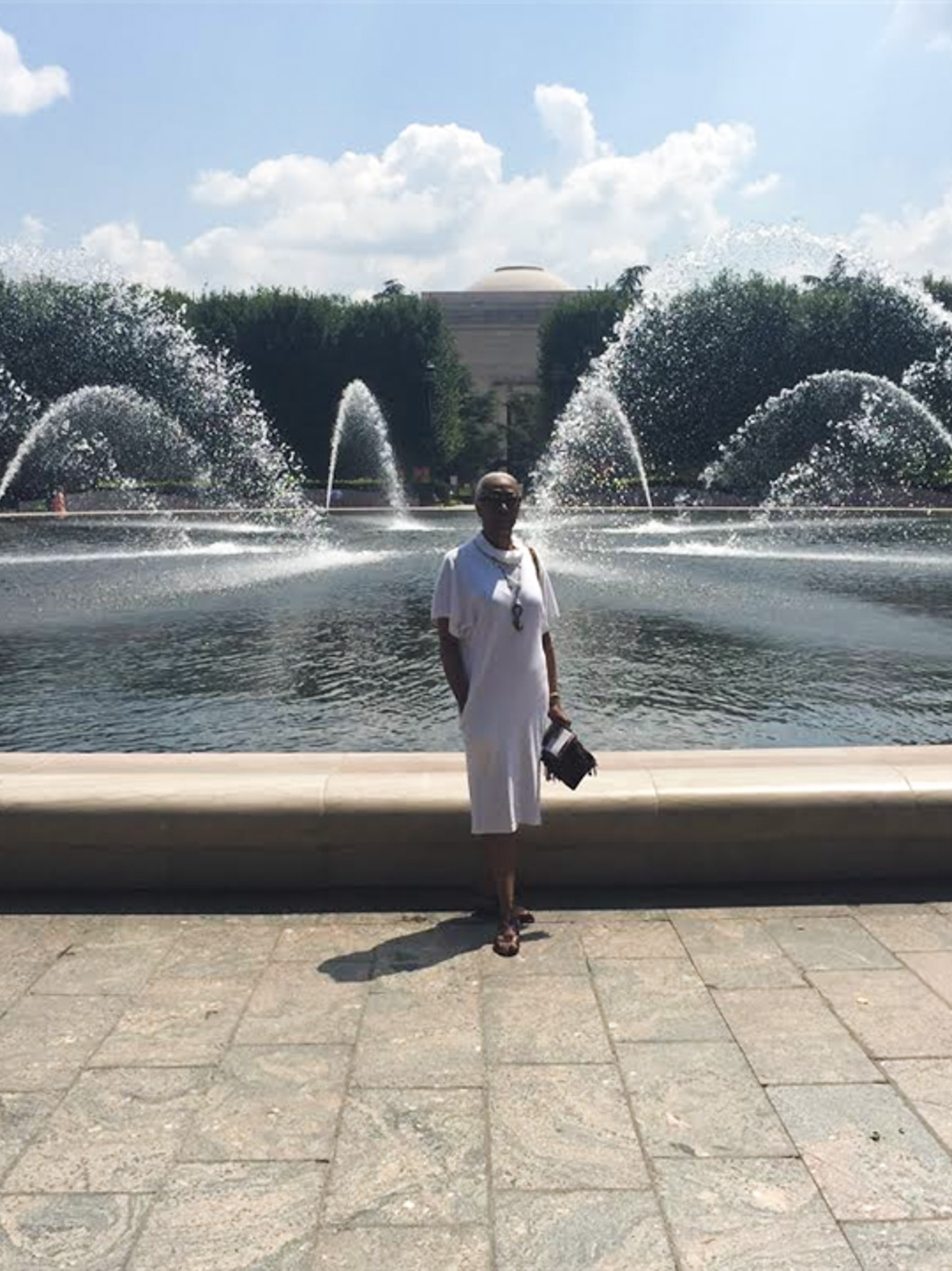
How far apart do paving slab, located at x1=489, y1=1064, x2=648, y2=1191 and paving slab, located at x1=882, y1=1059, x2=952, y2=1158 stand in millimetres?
765

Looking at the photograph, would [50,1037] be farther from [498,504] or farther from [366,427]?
[366,427]

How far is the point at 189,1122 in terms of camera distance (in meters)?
2.90

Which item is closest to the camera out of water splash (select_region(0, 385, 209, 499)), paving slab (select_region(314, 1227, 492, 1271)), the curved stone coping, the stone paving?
paving slab (select_region(314, 1227, 492, 1271))

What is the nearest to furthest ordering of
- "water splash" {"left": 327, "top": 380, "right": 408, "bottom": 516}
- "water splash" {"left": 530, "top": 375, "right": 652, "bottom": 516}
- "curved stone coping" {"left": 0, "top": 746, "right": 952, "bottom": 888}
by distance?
"curved stone coping" {"left": 0, "top": 746, "right": 952, "bottom": 888} → "water splash" {"left": 530, "top": 375, "right": 652, "bottom": 516} → "water splash" {"left": 327, "top": 380, "right": 408, "bottom": 516}

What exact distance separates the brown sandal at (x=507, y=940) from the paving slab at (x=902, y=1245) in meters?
1.60

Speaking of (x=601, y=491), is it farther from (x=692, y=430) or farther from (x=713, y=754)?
(x=713, y=754)

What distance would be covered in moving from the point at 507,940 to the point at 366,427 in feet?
164

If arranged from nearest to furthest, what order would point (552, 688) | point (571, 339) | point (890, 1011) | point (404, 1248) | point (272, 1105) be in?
1. point (404, 1248)
2. point (272, 1105)
3. point (890, 1011)
4. point (552, 688)
5. point (571, 339)

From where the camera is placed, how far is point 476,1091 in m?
3.05

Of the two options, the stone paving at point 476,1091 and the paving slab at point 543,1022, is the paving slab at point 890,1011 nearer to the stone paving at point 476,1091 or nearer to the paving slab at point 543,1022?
the stone paving at point 476,1091

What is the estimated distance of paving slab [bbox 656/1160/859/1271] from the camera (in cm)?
239

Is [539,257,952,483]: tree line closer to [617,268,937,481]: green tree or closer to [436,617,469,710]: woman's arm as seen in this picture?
[617,268,937,481]: green tree

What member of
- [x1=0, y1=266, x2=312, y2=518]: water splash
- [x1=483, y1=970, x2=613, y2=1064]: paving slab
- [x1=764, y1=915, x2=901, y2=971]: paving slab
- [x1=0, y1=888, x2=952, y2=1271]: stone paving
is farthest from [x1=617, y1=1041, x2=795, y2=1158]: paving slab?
[x1=0, y1=266, x2=312, y2=518]: water splash

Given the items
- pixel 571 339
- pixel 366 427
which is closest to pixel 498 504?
pixel 366 427
